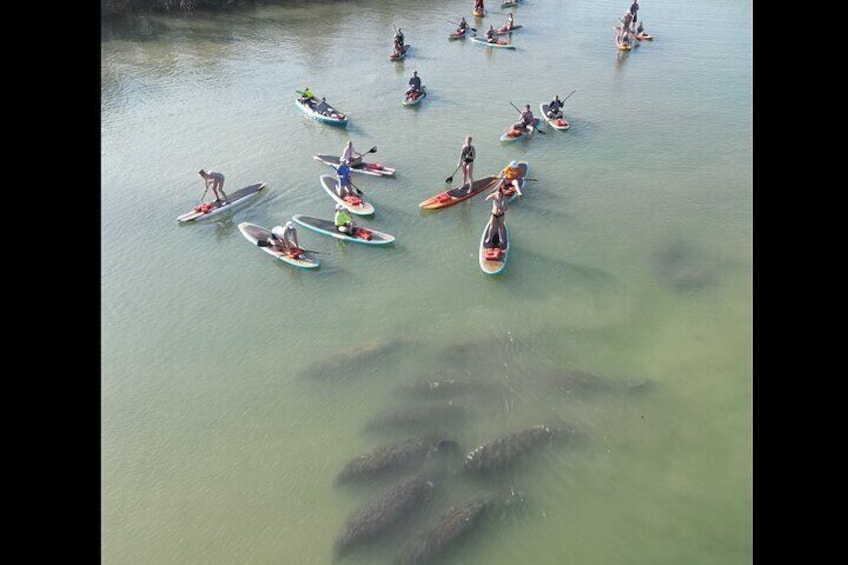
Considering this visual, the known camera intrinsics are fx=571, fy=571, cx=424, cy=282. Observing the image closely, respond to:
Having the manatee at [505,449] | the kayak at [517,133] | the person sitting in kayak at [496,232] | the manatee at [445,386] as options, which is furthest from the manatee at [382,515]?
the kayak at [517,133]

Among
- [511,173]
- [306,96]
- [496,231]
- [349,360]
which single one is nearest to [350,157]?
[511,173]

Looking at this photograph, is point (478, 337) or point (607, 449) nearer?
point (607, 449)

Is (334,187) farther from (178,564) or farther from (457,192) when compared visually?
(178,564)

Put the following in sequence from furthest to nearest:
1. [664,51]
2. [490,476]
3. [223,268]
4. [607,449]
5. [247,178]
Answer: [664,51] → [247,178] → [223,268] → [607,449] → [490,476]

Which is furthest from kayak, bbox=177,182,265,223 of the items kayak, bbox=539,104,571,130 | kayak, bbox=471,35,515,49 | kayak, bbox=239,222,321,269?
kayak, bbox=471,35,515,49

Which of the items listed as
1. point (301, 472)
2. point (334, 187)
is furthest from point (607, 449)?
point (334, 187)

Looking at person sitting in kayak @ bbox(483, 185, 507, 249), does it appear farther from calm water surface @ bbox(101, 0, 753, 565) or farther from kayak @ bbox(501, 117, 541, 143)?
kayak @ bbox(501, 117, 541, 143)

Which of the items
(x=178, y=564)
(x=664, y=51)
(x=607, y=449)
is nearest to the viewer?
(x=178, y=564)
